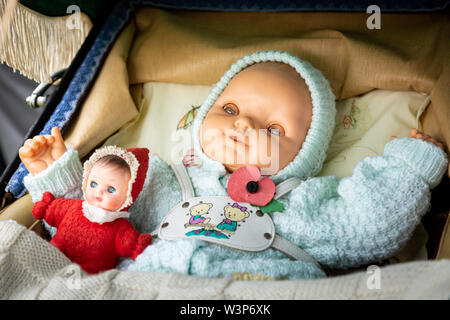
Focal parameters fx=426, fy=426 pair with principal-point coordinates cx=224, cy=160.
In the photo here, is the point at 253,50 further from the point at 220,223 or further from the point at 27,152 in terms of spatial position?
the point at 27,152

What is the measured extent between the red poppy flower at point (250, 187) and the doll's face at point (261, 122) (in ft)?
0.09

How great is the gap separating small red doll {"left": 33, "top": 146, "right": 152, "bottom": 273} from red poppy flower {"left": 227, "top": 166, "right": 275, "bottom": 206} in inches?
9.4

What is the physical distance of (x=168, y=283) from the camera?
73 cm

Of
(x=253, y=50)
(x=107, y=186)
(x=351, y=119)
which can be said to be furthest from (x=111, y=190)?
(x=351, y=119)

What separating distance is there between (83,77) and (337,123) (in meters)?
0.80

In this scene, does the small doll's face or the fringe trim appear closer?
the small doll's face

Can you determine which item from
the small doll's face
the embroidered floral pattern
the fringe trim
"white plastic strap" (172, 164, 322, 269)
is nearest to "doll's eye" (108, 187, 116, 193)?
the small doll's face

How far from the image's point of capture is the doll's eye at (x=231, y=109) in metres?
1.15

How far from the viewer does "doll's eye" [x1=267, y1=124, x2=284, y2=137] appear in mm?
1104

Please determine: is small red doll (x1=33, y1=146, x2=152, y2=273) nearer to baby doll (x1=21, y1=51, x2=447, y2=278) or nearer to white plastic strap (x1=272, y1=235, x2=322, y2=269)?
baby doll (x1=21, y1=51, x2=447, y2=278)
